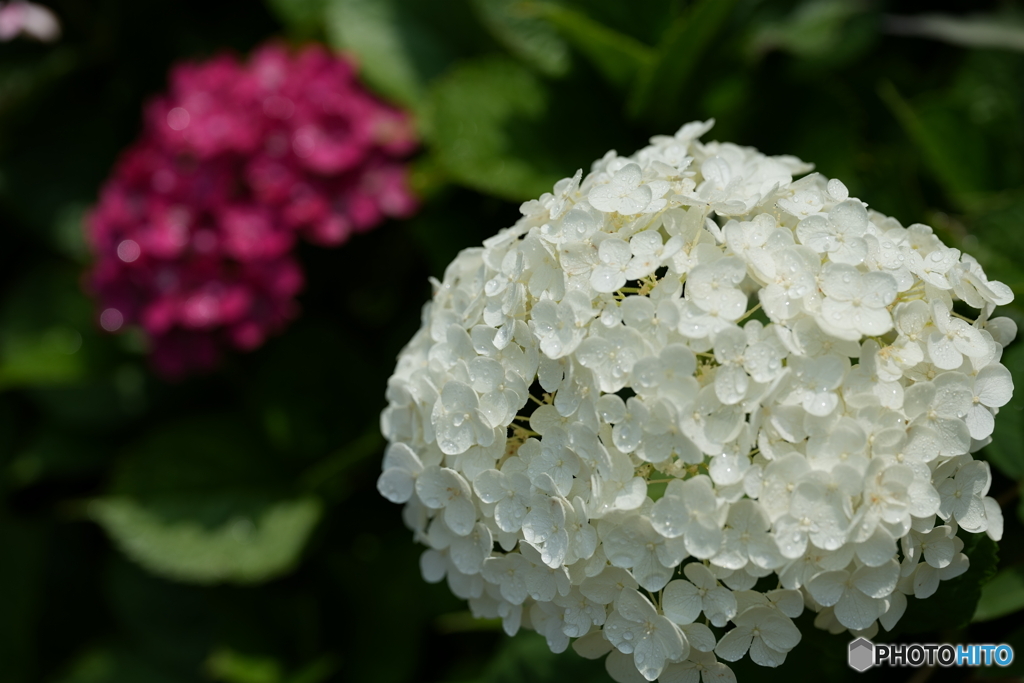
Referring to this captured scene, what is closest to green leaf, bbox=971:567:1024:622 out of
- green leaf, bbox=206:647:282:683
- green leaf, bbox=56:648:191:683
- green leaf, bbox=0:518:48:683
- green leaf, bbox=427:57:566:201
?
green leaf, bbox=427:57:566:201

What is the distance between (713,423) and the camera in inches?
24.4

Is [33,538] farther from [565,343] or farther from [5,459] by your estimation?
[565,343]

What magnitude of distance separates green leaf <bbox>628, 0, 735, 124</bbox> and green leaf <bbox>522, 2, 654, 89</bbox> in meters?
0.03

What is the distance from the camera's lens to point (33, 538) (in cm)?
177

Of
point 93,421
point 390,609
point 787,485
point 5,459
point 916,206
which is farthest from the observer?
point 5,459

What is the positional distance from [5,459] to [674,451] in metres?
1.76

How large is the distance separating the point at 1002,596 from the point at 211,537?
1.21 metres

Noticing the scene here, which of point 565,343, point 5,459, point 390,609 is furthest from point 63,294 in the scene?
point 565,343

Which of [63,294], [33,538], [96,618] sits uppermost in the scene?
[63,294]

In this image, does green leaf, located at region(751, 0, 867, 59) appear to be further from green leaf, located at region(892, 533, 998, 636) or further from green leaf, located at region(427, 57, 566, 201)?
green leaf, located at region(892, 533, 998, 636)

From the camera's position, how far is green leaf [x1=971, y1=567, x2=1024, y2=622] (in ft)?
2.62

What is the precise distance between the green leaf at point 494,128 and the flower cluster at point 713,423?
490 mm

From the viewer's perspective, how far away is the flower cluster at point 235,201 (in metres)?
1.35

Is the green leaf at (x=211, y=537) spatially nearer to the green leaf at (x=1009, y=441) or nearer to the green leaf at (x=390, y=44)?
the green leaf at (x=390, y=44)
